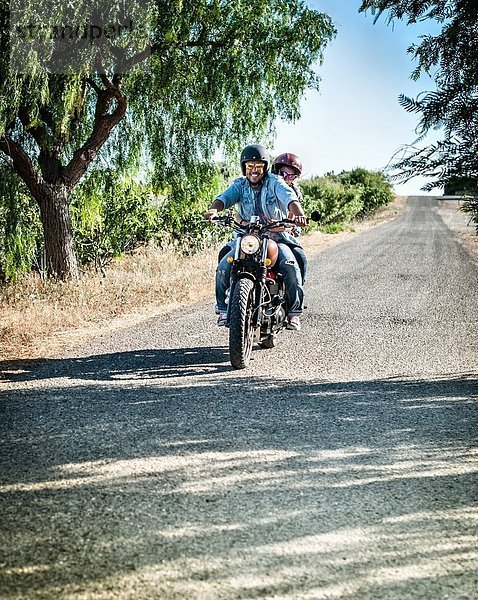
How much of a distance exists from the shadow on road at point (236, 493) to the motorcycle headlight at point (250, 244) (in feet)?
4.96

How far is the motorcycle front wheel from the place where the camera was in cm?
634

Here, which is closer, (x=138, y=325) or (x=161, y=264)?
(x=138, y=325)

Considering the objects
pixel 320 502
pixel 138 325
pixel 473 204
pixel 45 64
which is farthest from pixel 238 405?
pixel 45 64

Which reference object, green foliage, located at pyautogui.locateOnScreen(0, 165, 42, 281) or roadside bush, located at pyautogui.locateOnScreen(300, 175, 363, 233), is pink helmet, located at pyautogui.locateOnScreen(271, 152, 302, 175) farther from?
roadside bush, located at pyautogui.locateOnScreen(300, 175, 363, 233)

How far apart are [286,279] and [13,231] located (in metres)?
6.47

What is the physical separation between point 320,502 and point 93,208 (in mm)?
10917

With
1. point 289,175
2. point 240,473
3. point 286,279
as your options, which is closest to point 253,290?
point 286,279

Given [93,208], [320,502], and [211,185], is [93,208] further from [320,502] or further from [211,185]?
[320,502]

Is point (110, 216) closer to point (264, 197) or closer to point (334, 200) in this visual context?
point (264, 197)

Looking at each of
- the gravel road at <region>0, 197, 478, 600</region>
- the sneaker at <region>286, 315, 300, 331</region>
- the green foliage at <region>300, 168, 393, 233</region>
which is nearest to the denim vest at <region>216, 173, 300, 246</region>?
the sneaker at <region>286, 315, 300, 331</region>

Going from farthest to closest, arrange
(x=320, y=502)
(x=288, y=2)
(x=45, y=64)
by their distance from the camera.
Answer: (x=288, y=2) → (x=45, y=64) → (x=320, y=502)

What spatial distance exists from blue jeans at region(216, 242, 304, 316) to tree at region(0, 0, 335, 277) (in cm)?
463

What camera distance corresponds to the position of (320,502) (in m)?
3.45

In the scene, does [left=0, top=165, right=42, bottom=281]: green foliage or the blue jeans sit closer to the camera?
the blue jeans
